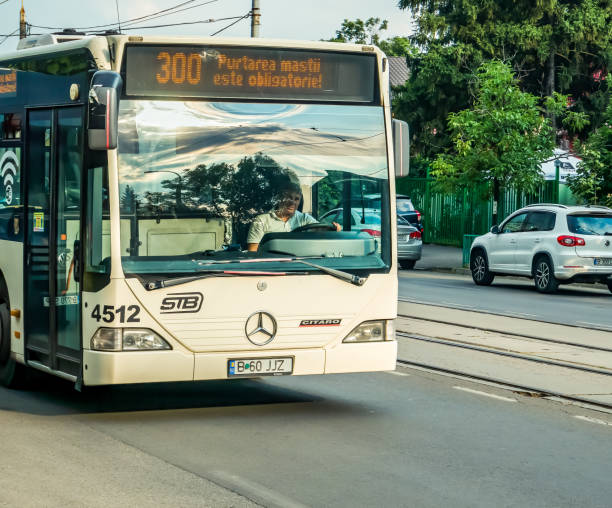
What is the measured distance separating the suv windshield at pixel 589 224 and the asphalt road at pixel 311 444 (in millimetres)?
12272

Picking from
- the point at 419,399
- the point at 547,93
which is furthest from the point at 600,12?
the point at 419,399

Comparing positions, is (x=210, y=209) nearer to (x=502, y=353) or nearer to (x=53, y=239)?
(x=53, y=239)

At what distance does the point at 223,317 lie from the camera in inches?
336

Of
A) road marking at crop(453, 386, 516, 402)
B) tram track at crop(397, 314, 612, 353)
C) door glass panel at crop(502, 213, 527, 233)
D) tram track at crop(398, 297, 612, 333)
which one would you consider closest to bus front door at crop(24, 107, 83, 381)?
road marking at crop(453, 386, 516, 402)

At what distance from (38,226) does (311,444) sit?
2.96 metres

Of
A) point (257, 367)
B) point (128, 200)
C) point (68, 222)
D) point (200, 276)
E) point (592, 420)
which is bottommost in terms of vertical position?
point (592, 420)

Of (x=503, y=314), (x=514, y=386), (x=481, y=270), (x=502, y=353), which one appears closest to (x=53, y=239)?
(x=514, y=386)

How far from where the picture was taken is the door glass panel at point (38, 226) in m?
9.25

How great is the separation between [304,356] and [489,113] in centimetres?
2170

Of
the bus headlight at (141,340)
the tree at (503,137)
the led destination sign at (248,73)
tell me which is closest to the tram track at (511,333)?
the led destination sign at (248,73)

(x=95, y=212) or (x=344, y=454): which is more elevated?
(x=95, y=212)

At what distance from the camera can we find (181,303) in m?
8.41

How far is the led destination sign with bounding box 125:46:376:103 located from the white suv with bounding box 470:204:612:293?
1399 centimetres

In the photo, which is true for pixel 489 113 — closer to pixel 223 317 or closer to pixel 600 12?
pixel 600 12
